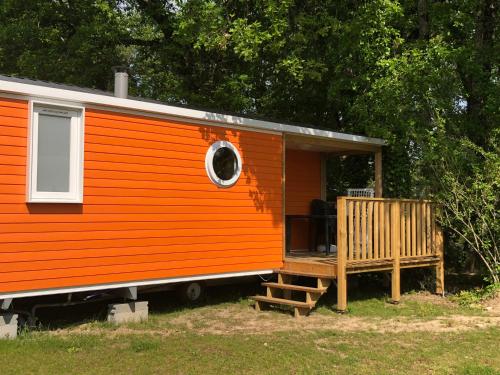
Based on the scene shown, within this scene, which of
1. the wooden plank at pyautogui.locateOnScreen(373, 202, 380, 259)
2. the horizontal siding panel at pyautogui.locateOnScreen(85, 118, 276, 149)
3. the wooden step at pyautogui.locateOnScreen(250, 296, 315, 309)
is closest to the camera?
the horizontal siding panel at pyautogui.locateOnScreen(85, 118, 276, 149)

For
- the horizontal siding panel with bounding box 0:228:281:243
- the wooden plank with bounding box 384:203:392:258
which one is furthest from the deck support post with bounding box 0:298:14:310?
the wooden plank with bounding box 384:203:392:258

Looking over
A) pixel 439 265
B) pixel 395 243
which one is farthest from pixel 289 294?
pixel 439 265

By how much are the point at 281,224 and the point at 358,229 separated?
1356 millimetres

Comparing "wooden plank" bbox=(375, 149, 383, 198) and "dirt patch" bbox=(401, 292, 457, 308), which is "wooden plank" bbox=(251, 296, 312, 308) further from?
"wooden plank" bbox=(375, 149, 383, 198)

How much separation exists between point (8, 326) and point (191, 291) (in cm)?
295

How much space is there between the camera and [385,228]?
874cm

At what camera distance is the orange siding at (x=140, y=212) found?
239 inches

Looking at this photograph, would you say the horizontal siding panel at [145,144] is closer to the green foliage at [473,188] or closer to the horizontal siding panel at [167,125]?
the horizontal siding panel at [167,125]

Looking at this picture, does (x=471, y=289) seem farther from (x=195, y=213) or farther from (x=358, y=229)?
(x=195, y=213)

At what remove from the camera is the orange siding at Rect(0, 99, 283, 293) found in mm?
6070

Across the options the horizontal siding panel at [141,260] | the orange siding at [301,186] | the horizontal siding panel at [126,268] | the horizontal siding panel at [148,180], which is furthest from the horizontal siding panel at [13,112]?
the orange siding at [301,186]

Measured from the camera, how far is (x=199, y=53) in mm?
15961

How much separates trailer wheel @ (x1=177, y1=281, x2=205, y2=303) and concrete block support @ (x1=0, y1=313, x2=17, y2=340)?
2.75m

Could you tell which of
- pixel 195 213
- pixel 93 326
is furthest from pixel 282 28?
pixel 93 326
